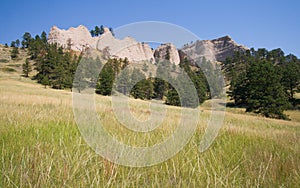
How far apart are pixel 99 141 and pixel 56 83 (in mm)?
63332

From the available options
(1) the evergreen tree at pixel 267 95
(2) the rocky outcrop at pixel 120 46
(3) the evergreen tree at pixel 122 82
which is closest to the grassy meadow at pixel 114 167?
(3) the evergreen tree at pixel 122 82

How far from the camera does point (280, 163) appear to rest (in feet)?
8.15

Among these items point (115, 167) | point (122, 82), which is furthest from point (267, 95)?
point (115, 167)

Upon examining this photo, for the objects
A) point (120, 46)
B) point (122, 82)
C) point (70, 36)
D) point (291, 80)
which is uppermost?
point (70, 36)

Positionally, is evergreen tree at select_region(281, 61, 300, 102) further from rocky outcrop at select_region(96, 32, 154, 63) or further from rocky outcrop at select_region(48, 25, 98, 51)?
rocky outcrop at select_region(48, 25, 98, 51)

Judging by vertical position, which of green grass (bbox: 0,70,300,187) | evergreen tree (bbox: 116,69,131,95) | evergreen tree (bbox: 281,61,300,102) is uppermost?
evergreen tree (bbox: 281,61,300,102)

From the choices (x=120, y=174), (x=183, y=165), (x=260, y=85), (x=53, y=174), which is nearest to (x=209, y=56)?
(x=183, y=165)

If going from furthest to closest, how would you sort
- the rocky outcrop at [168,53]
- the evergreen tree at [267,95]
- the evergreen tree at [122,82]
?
the evergreen tree at [267,95]
the rocky outcrop at [168,53]
the evergreen tree at [122,82]

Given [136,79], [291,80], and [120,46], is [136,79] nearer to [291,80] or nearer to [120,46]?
[120,46]

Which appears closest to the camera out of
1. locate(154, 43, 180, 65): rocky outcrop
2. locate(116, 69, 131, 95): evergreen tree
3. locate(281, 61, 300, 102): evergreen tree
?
locate(116, 69, 131, 95): evergreen tree

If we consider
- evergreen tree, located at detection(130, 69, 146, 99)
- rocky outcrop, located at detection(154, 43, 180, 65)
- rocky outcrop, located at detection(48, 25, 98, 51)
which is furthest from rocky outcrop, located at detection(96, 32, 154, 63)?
rocky outcrop, located at detection(48, 25, 98, 51)

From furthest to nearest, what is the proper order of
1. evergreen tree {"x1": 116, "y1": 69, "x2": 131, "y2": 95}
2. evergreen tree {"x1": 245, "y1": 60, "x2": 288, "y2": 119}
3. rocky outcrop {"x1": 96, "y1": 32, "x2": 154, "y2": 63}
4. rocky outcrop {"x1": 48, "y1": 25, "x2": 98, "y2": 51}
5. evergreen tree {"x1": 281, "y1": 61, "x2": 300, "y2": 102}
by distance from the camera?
rocky outcrop {"x1": 48, "y1": 25, "x2": 98, "y2": 51}
evergreen tree {"x1": 281, "y1": 61, "x2": 300, "y2": 102}
evergreen tree {"x1": 245, "y1": 60, "x2": 288, "y2": 119}
rocky outcrop {"x1": 96, "y1": 32, "x2": 154, "y2": 63}
evergreen tree {"x1": 116, "y1": 69, "x2": 131, "y2": 95}

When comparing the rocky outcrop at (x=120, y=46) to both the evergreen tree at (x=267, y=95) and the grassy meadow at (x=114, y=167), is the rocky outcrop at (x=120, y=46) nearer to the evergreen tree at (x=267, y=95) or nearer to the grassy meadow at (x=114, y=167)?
the grassy meadow at (x=114, y=167)

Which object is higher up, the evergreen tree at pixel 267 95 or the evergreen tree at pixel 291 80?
the evergreen tree at pixel 291 80
